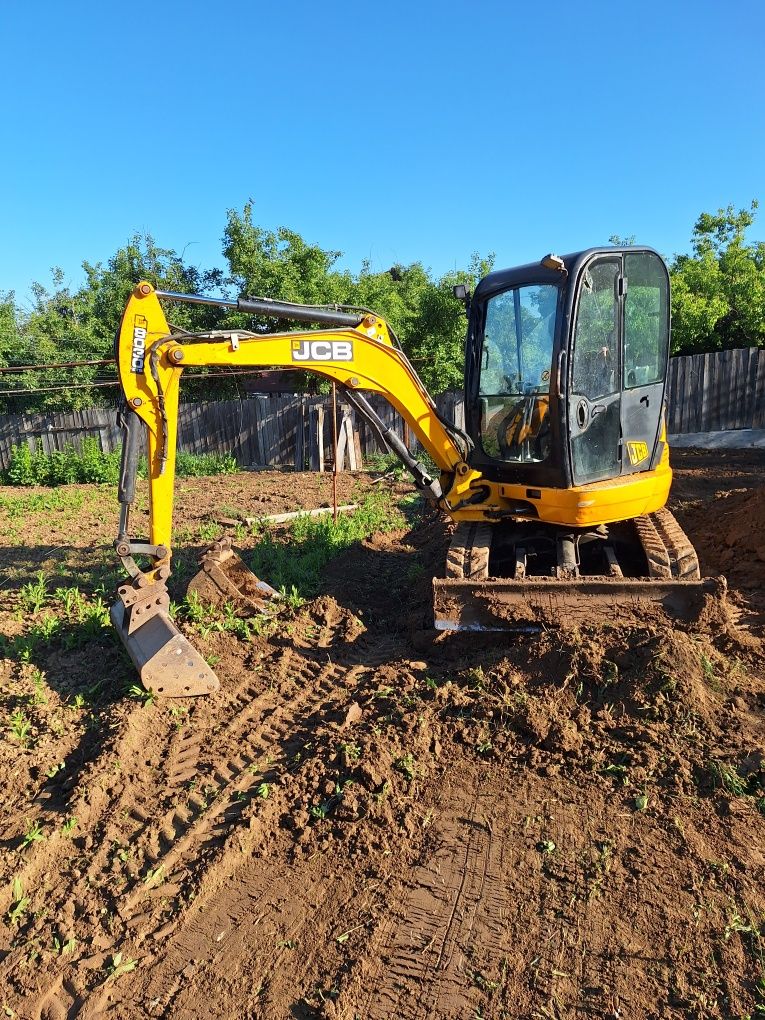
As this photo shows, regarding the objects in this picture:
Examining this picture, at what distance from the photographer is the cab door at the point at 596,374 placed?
17.7 ft

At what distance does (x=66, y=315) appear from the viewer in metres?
24.8

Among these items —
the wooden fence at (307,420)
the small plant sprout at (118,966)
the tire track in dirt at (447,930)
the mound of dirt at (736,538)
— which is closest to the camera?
the tire track in dirt at (447,930)

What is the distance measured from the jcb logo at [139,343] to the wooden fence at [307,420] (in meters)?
9.60

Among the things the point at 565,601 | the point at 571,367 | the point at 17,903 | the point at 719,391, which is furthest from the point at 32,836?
the point at 719,391

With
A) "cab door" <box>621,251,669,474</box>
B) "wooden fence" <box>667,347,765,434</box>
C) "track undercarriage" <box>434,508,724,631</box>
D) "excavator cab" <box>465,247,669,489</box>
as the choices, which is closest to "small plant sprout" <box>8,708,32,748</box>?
"track undercarriage" <box>434,508,724,631</box>

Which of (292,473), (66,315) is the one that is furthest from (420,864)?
(66,315)

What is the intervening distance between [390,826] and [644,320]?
14.2 feet

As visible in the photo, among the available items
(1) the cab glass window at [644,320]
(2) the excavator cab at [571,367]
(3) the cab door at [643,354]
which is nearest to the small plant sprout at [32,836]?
(2) the excavator cab at [571,367]

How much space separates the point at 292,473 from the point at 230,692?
38.1ft

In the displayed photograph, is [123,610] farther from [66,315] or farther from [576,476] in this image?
[66,315]

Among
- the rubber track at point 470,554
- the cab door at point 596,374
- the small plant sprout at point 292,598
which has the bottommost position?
the small plant sprout at point 292,598

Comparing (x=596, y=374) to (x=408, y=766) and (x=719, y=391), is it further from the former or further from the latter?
(x=719, y=391)

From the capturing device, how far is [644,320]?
576 cm

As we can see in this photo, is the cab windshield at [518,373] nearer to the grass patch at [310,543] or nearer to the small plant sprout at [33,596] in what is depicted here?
the grass patch at [310,543]
